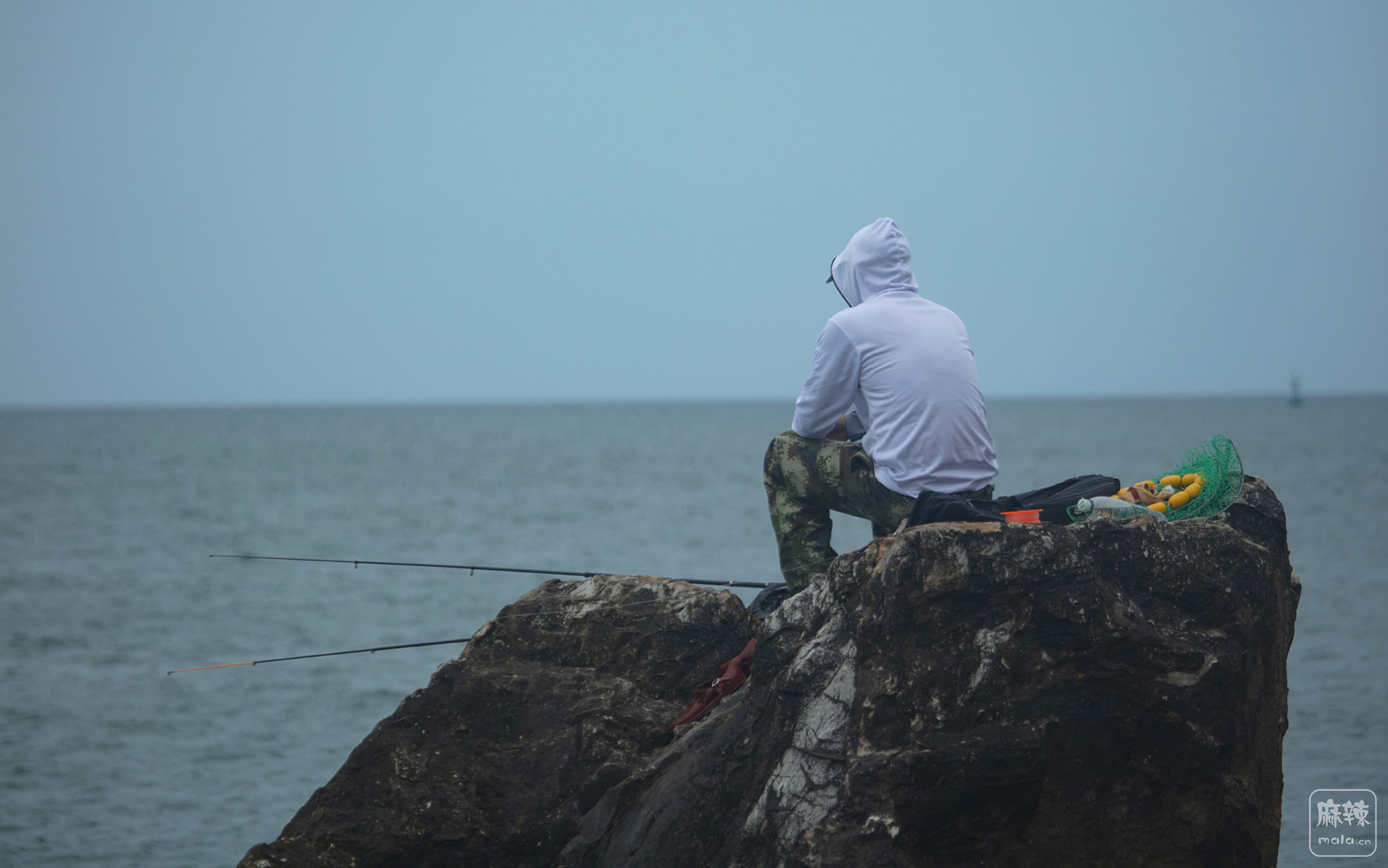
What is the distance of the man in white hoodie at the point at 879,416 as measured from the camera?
4.30 m

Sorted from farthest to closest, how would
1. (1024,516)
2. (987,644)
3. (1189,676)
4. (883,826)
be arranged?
(1024,516), (1189,676), (987,644), (883,826)

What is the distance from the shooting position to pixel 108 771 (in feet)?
30.5

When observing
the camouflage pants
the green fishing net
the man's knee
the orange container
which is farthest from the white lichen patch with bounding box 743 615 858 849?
the green fishing net

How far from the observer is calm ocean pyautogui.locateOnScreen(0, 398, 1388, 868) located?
28.7 feet

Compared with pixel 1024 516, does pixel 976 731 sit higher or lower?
lower

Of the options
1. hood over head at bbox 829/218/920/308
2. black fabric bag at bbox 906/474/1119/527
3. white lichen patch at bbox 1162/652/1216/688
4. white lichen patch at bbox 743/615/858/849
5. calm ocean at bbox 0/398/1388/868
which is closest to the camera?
white lichen patch at bbox 743/615/858/849

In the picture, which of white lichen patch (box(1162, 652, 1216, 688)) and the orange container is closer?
white lichen patch (box(1162, 652, 1216, 688))

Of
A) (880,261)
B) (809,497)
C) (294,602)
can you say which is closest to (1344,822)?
(809,497)

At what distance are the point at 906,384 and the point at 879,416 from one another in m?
0.19

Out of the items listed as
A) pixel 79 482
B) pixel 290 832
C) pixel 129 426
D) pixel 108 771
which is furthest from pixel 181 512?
pixel 129 426

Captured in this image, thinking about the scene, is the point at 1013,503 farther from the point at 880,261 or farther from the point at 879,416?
the point at 880,261

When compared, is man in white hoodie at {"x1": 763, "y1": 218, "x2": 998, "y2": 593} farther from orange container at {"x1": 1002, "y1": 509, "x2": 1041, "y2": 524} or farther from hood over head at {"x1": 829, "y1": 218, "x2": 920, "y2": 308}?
orange container at {"x1": 1002, "y1": 509, "x2": 1041, "y2": 524}

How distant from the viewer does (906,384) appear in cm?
429

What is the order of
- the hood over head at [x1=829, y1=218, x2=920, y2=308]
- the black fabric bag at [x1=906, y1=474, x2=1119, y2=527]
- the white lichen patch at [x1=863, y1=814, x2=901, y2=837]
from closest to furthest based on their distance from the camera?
the white lichen patch at [x1=863, y1=814, x2=901, y2=837]
the black fabric bag at [x1=906, y1=474, x2=1119, y2=527]
the hood over head at [x1=829, y1=218, x2=920, y2=308]
